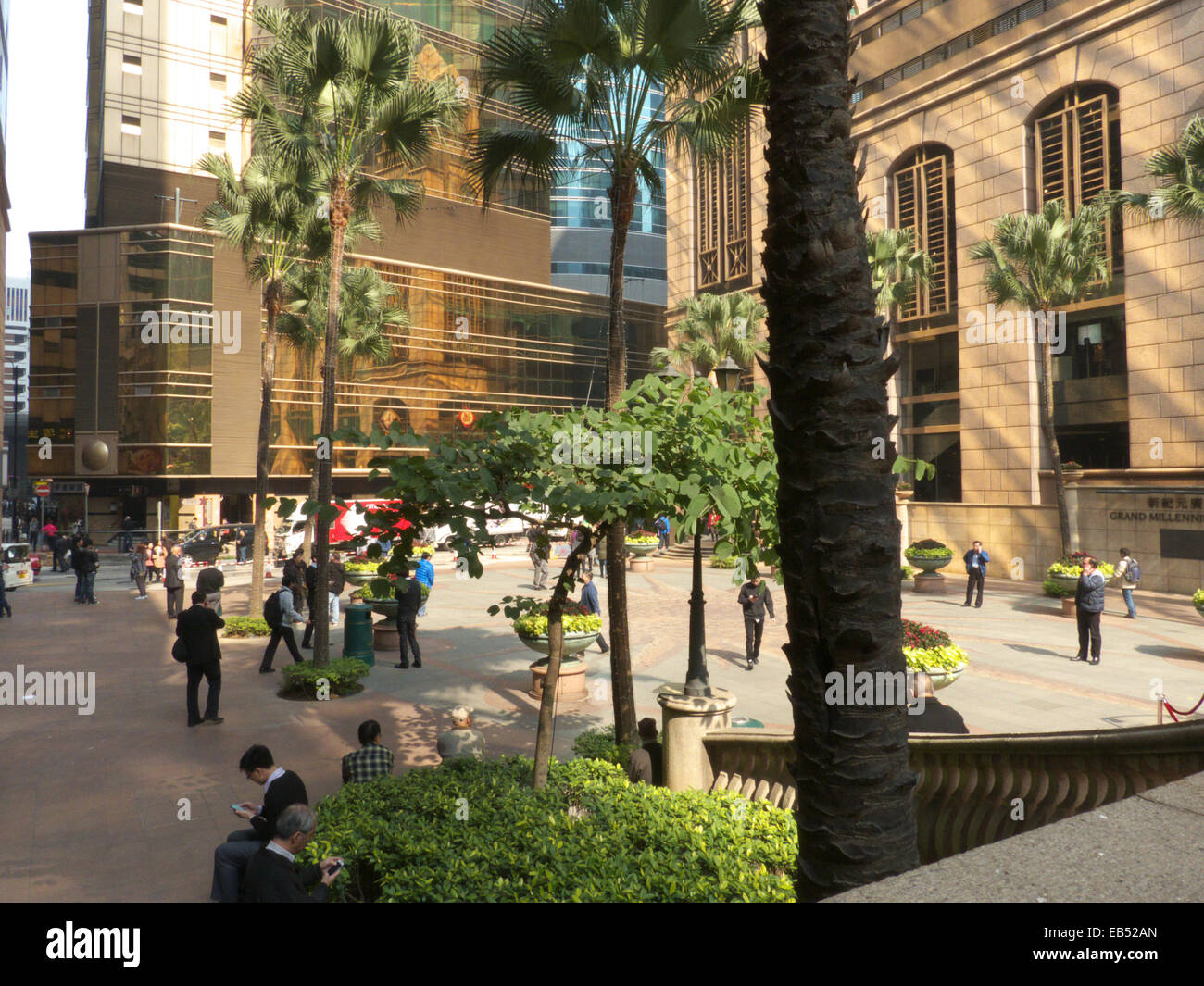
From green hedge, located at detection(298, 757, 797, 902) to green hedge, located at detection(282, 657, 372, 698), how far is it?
6.73 m

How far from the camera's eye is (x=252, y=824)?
5.94m

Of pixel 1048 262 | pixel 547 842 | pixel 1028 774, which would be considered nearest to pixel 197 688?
pixel 547 842

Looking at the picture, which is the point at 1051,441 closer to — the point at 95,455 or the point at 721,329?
the point at 721,329

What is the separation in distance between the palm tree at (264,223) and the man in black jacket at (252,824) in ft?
35.8

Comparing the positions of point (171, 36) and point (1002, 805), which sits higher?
point (171, 36)

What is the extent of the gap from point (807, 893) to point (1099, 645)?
576 inches

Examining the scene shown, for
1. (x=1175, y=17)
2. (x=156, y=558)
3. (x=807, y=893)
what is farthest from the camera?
(x=156, y=558)

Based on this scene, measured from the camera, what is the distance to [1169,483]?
2467 cm

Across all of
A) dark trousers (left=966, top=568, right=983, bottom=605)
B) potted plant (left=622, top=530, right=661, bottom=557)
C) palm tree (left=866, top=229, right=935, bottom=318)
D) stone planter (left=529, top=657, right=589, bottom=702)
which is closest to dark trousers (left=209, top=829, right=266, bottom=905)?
stone planter (left=529, top=657, right=589, bottom=702)

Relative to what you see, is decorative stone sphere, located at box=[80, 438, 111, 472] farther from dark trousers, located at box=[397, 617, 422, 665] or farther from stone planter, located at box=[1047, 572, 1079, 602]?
stone planter, located at box=[1047, 572, 1079, 602]
